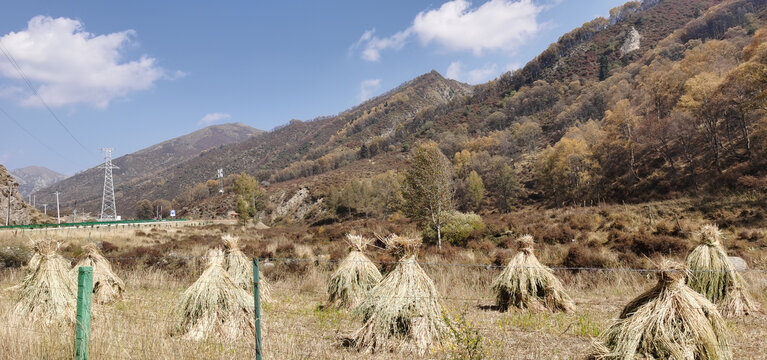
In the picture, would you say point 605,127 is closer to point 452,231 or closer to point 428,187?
point 452,231

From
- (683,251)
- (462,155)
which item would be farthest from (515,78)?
(683,251)

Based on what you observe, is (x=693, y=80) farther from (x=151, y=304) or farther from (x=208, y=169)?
(x=208, y=169)

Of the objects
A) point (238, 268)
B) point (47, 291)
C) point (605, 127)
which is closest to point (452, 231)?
point (238, 268)

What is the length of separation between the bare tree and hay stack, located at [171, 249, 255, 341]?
17.0 meters

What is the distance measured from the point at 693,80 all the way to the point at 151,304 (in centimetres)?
5751

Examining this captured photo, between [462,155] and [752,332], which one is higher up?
[462,155]

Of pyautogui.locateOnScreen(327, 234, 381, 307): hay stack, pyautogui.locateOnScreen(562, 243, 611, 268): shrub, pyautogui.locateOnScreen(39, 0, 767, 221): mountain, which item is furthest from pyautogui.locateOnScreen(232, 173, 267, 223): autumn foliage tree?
pyautogui.locateOnScreen(327, 234, 381, 307): hay stack

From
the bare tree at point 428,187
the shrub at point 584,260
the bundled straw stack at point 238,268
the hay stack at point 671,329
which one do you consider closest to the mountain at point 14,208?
the bare tree at point 428,187

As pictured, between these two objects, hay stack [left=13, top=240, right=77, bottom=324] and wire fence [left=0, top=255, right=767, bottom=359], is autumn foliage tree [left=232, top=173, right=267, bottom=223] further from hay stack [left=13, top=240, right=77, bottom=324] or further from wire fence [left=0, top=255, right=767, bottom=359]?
hay stack [left=13, top=240, right=77, bottom=324]

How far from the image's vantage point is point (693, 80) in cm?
4434

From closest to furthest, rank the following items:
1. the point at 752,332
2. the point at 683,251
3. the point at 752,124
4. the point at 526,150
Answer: the point at 752,332 → the point at 683,251 → the point at 752,124 → the point at 526,150

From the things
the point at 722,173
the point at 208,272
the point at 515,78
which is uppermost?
the point at 515,78

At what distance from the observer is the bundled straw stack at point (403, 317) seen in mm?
5293

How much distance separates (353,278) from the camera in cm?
831
